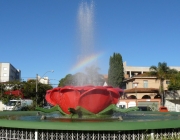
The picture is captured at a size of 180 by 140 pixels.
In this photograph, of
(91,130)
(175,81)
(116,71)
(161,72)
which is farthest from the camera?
(116,71)

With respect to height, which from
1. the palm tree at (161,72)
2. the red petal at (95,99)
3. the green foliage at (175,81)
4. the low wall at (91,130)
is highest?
the palm tree at (161,72)

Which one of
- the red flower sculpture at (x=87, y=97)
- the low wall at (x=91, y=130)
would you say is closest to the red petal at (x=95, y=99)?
the red flower sculpture at (x=87, y=97)

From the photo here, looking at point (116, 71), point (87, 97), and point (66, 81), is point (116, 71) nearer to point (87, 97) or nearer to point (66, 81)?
point (66, 81)

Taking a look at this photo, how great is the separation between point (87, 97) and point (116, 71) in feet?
159

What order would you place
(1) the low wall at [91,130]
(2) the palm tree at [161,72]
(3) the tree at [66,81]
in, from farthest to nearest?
(3) the tree at [66,81] → (2) the palm tree at [161,72] → (1) the low wall at [91,130]

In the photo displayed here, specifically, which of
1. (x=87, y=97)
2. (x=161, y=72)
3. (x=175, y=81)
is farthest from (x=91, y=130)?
(x=175, y=81)

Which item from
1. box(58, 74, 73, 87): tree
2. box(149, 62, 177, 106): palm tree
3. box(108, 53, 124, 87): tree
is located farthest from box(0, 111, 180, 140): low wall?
box(58, 74, 73, 87): tree

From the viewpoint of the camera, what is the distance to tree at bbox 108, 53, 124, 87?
57219 millimetres

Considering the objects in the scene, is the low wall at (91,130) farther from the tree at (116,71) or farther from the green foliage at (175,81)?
the tree at (116,71)

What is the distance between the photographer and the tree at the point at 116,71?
188 feet

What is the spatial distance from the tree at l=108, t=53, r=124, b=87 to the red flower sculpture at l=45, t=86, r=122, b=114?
152 ft

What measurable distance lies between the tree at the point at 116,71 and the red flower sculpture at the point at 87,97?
1827 inches

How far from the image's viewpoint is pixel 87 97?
9648 millimetres

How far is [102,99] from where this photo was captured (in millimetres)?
9898
